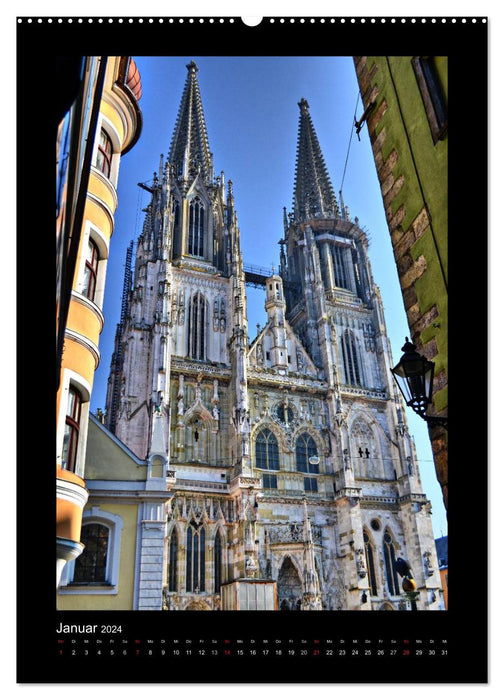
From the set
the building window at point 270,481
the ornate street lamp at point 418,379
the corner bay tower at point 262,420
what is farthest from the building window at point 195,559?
the ornate street lamp at point 418,379

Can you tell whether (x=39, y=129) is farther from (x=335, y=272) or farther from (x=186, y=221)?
(x=335, y=272)

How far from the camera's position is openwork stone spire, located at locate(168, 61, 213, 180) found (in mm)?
39062

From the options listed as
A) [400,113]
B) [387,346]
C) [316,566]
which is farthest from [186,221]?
[400,113]

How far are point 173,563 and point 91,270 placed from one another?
19450 mm

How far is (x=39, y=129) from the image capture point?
416 centimetres

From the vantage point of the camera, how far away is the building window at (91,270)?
8.74m

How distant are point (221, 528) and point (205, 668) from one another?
23847 millimetres

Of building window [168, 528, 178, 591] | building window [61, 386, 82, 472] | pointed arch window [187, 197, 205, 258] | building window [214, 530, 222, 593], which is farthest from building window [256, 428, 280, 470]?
building window [61, 386, 82, 472]

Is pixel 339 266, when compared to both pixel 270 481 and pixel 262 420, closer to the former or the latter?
pixel 262 420

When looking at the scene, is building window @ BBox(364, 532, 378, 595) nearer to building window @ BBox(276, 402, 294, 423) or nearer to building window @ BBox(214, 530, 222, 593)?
building window @ BBox(276, 402, 294, 423)

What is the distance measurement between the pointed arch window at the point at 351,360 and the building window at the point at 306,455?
5.18 m

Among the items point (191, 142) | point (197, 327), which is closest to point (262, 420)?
point (197, 327)

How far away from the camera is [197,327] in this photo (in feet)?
106

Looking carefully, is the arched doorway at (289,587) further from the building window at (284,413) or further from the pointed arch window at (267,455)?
the building window at (284,413)
